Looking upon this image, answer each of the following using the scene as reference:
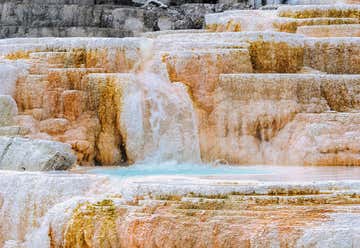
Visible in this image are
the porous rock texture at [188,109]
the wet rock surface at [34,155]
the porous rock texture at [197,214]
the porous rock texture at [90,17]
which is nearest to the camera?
the porous rock texture at [197,214]

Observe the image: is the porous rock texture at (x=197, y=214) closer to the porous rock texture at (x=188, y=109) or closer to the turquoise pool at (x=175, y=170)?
the turquoise pool at (x=175, y=170)

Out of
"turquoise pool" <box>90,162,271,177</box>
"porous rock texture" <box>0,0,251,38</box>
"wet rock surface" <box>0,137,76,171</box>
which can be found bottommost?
"turquoise pool" <box>90,162,271,177</box>

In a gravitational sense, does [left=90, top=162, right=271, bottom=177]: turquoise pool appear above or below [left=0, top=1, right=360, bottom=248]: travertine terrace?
below

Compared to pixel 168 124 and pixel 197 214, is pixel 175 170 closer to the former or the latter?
pixel 168 124

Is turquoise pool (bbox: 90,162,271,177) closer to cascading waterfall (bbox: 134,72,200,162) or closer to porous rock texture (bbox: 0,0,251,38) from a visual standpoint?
cascading waterfall (bbox: 134,72,200,162)

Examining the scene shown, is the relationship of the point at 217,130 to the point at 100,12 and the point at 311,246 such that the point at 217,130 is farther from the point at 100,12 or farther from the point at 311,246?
the point at 100,12

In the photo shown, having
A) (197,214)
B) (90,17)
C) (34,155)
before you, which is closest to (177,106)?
(34,155)

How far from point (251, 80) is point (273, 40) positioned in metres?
1.57

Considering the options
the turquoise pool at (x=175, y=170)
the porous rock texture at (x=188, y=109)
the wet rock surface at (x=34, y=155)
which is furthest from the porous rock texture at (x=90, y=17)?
the wet rock surface at (x=34, y=155)

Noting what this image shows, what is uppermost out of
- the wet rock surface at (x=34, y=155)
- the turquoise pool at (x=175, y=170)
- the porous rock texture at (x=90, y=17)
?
the porous rock texture at (x=90, y=17)

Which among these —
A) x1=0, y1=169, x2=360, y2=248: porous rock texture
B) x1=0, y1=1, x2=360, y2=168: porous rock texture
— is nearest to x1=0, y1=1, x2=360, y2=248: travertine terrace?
x1=0, y1=1, x2=360, y2=168: porous rock texture

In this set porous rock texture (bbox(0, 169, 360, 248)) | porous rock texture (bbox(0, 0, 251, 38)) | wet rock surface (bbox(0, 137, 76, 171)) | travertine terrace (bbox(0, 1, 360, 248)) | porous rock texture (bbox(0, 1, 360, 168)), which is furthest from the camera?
porous rock texture (bbox(0, 0, 251, 38))

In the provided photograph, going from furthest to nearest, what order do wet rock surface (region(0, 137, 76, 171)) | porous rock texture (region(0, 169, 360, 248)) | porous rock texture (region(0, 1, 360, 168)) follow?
porous rock texture (region(0, 1, 360, 168)), wet rock surface (region(0, 137, 76, 171)), porous rock texture (region(0, 169, 360, 248))

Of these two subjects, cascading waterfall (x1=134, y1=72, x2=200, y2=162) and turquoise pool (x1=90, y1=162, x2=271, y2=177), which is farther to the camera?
cascading waterfall (x1=134, y1=72, x2=200, y2=162)
